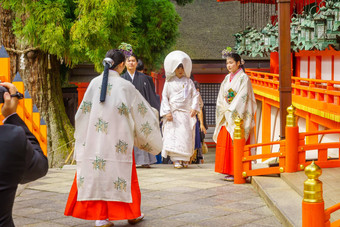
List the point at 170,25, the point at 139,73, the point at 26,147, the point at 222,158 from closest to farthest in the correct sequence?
the point at 26,147, the point at 222,158, the point at 139,73, the point at 170,25

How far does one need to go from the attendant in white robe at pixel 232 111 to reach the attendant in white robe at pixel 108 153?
2.50 metres

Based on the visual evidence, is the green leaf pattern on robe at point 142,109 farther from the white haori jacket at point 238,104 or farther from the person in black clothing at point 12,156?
the person in black clothing at point 12,156

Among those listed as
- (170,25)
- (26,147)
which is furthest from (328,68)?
(26,147)

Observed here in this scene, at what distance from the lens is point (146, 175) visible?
808cm

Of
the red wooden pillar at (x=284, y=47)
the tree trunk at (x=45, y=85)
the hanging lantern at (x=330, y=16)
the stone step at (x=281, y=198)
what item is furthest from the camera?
the tree trunk at (x=45, y=85)

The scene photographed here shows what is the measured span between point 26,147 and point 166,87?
265 inches

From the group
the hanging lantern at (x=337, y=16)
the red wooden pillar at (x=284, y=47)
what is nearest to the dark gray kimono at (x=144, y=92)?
the red wooden pillar at (x=284, y=47)

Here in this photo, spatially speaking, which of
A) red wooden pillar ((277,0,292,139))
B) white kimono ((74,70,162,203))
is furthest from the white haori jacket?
white kimono ((74,70,162,203))

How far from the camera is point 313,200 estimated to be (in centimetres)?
364

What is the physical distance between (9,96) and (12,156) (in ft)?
0.82

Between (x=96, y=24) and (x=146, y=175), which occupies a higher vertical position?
(x=96, y=24)

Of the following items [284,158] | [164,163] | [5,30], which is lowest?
[164,163]

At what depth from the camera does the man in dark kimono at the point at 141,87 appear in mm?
8812

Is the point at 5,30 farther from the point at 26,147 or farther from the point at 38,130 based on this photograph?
A: the point at 26,147
